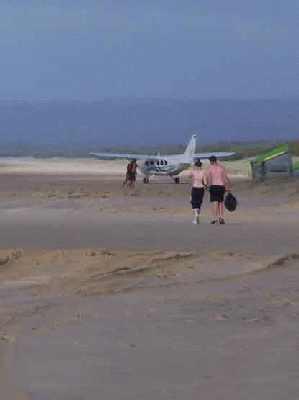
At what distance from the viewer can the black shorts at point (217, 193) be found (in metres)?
23.5

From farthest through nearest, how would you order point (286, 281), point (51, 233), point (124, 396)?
point (51, 233)
point (286, 281)
point (124, 396)

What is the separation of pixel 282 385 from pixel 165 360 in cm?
127

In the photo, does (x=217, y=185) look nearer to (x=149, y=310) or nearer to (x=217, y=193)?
(x=217, y=193)

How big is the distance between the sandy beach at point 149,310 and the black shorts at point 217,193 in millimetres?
498

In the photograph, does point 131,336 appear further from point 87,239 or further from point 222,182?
point 222,182

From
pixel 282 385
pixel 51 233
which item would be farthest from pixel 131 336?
pixel 51 233

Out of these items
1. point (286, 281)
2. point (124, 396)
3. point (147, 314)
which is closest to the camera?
point (124, 396)

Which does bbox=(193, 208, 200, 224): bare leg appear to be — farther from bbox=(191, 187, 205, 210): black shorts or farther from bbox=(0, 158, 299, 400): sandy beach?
bbox=(0, 158, 299, 400): sandy beach

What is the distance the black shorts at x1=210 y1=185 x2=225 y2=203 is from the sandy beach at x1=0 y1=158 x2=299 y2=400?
498mm

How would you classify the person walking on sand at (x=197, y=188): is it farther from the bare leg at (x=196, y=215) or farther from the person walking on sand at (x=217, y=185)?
the person walking on sand at (x=217, y=185)

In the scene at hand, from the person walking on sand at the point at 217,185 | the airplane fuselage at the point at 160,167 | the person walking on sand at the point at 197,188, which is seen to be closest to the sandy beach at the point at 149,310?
the person walking on sand at the point at 217,185

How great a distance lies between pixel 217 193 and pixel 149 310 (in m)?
11.6

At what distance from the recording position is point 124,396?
26.8 feet

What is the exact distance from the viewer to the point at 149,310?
12.1m
